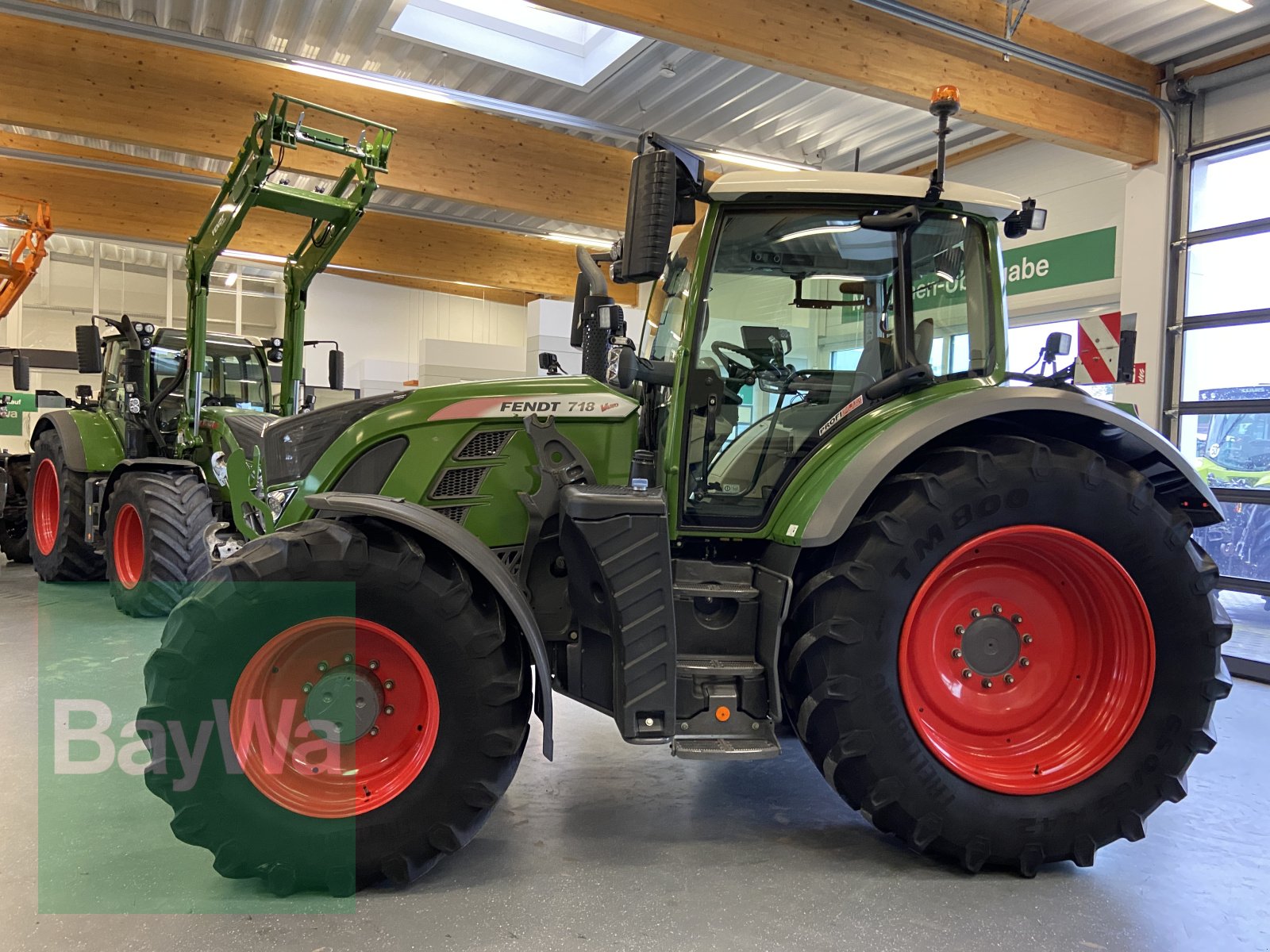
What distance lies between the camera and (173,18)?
651cm

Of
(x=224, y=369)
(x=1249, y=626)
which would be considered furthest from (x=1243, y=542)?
(x=224, y=369)

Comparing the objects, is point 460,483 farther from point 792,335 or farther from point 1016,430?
point 1016,430

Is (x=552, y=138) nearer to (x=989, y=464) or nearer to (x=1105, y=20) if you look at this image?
(x=1105, y=20)

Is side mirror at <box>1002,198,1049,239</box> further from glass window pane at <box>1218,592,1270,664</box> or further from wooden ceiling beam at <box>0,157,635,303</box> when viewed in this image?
wooden ceiling beam at <box>0,157,635,303</box>

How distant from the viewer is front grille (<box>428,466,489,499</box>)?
2867mm

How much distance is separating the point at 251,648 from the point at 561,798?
4.19ft

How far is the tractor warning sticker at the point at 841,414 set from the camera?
290 cm

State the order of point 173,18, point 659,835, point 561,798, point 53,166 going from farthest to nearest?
point 53,166 < point 173,18 < point 561,798 < point 659,835

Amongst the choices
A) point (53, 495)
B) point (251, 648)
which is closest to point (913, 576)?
point (251, 648)

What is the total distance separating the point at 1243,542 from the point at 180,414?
8174 millimetres

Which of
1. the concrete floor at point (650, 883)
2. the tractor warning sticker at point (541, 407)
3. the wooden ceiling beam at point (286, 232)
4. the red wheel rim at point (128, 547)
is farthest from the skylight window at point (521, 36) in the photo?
the concrete floor at point (650, 883)

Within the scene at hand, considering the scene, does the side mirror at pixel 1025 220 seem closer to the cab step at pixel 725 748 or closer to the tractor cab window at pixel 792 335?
the tractor cab window at pixel 792 335

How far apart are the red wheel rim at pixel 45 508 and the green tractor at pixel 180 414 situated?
0.4 inches

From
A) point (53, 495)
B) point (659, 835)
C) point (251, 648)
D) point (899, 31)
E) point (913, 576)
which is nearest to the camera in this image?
point (251, 648)
